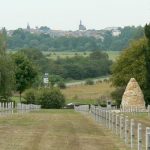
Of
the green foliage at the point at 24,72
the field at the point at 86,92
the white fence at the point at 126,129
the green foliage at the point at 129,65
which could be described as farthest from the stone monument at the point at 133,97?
the green foliage at the point at 24,72

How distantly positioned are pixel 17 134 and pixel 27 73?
349 feet

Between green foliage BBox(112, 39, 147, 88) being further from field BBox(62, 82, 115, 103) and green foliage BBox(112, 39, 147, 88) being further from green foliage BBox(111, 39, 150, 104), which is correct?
field BBox(62, 82, 115, 103)

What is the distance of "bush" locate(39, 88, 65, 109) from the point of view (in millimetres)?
113531

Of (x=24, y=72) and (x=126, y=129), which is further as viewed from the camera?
(x=24, y=72)

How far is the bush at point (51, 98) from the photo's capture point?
372 ft

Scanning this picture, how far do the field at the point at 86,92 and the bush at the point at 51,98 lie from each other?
20097mm

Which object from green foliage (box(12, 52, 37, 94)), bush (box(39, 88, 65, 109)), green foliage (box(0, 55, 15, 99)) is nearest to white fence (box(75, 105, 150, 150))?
green foliage (box(0, 55, 15, 99))

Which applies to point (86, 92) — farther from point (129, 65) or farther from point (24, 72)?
point (129, 65)

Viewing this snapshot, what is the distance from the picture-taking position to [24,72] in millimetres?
135250

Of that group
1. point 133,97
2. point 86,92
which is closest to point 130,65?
point 86,92

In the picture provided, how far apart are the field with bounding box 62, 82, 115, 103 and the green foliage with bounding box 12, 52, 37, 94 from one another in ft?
34.1

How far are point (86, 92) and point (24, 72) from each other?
21846mm

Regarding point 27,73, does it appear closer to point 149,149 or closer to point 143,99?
point 143,99

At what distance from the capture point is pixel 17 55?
137750 mm
